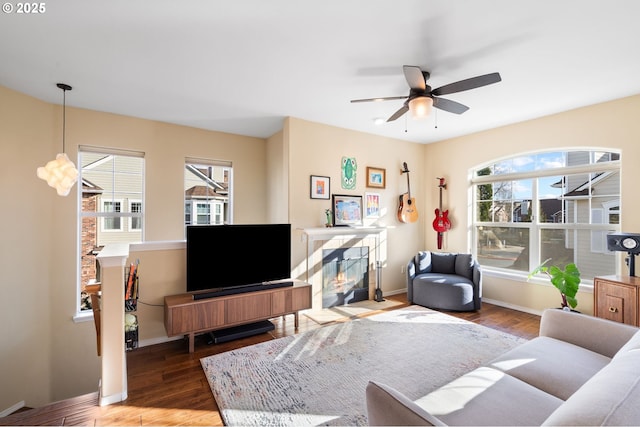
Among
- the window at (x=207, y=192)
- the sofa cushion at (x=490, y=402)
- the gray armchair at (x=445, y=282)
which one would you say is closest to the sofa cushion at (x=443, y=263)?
the gray armchair at (x=445, y=282)

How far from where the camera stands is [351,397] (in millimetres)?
2104

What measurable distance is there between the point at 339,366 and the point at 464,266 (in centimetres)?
271

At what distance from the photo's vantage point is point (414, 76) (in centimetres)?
223

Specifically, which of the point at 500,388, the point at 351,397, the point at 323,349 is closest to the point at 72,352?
the point at 323,349

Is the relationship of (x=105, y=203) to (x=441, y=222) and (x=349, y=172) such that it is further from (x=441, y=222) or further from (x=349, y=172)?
(x=441, y=222)

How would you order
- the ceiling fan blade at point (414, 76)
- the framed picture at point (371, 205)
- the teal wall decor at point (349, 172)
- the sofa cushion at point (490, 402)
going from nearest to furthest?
the sofa cushion at point (490, 402), the ceiling fan blade at point (414, 76), the teal wall decor at point (349, 172), the framed picture at point (371, 205)

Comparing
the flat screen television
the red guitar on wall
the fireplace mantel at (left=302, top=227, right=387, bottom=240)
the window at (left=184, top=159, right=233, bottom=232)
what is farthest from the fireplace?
the window at (left=184, top=159, right=233, bottom=232)

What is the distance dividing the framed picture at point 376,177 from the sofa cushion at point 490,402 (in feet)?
11.2

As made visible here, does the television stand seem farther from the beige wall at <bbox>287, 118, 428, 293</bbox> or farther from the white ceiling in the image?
the white ceiling

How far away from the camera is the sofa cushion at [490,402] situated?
4.14 ft

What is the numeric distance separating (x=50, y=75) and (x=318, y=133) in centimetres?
291

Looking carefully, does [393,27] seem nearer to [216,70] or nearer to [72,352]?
[216,70]

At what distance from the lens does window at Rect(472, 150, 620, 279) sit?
352cm

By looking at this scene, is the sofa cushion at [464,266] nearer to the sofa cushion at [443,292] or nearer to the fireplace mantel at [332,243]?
the sofa cushion at [443,292]
